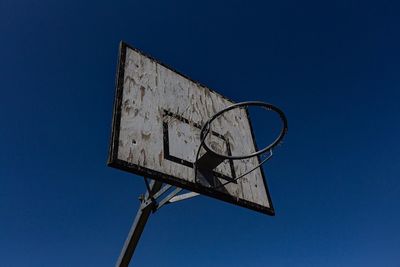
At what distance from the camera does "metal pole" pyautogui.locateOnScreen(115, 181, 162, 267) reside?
4.15m

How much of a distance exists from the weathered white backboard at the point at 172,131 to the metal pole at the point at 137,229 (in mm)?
1026

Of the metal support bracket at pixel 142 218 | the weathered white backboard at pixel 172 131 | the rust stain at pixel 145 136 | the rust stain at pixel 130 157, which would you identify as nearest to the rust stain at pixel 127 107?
the weathered white backboard at pixel 172 131

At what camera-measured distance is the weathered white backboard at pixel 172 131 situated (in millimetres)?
3031

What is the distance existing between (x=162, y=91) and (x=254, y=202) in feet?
5.87

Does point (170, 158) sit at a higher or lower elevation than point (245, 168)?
lower

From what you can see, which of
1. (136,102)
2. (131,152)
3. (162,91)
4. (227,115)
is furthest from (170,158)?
(227,115)

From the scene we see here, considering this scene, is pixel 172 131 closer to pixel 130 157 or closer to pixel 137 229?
pixel 130 157

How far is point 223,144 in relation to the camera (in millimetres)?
4008

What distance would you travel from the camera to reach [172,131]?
11.8ft

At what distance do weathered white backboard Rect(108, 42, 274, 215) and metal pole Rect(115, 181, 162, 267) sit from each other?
1.03m

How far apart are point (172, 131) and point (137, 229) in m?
1.53

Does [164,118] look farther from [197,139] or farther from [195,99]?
[195,99]

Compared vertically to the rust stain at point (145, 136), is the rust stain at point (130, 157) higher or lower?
lower

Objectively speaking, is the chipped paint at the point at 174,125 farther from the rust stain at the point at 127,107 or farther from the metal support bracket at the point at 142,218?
the metal support bracket at the point at 142,218
